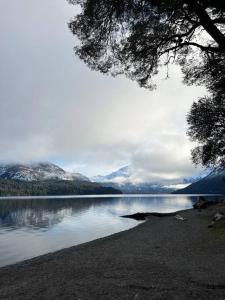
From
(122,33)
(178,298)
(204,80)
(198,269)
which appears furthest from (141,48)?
(198,269)

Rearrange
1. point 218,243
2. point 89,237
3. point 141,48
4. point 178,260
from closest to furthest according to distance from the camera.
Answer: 1. point 141,48
2. point 178,260
3. point 218,243
4. point 89,237

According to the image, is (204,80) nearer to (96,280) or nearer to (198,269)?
(198,269)

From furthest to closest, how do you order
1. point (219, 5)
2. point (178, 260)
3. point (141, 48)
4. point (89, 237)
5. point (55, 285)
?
point (89, 237) → point (178, 260) → point (55, 285) → point (141, 48) → point (219, 5)

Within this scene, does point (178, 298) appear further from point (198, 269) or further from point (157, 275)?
point (198, 269)

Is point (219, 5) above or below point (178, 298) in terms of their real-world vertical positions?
above

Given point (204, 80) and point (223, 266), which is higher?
point (204, 80)

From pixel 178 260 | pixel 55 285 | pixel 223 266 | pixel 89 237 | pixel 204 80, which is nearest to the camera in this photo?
pixel 55 285

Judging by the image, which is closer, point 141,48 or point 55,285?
point 141,48

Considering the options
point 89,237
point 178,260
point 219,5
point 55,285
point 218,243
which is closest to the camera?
point 219,5

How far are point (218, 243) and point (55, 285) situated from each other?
14.3 meters

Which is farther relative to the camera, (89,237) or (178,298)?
(89,237)

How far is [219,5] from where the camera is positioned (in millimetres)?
11852

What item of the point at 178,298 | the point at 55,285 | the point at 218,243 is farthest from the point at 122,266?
the point at 218,243

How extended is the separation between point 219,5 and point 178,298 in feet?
33.5
